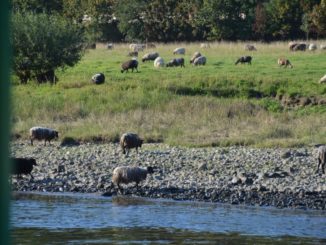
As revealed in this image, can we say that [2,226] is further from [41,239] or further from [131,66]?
[131,66]

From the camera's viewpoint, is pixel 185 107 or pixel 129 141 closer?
pixel 129 141

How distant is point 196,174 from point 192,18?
5492 centimetres

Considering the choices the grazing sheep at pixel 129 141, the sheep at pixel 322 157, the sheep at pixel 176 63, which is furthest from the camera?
the sheep at pixel 176 63

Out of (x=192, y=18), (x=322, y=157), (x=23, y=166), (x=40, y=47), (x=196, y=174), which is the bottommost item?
(x=196, y=174)

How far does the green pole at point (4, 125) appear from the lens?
30.6 inches

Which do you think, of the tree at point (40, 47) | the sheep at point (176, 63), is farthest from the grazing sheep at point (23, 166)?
the sheep at point (176, 63)

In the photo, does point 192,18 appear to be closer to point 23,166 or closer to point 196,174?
point 196,174

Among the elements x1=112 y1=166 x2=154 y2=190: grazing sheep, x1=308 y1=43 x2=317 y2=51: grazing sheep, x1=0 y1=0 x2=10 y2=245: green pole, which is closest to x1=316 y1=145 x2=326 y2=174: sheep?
x1=112 y1=166 x2=154 y2=190: grazing sheep

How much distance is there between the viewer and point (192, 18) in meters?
74.3

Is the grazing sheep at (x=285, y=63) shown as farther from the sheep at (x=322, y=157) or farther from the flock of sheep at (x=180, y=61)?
the sheep at (x=322, y=157)

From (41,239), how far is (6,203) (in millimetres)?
13290

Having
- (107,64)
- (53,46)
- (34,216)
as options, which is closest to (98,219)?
(34,216)

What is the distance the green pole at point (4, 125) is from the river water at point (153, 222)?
1276cm

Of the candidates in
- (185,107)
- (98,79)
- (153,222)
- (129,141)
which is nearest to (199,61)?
(98,79)
